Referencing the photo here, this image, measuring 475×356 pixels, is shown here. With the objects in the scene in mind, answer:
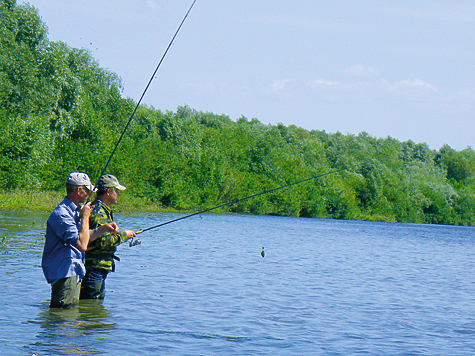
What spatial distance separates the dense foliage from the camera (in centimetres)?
3925

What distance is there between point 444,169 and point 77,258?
123 meters

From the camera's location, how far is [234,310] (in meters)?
10.4

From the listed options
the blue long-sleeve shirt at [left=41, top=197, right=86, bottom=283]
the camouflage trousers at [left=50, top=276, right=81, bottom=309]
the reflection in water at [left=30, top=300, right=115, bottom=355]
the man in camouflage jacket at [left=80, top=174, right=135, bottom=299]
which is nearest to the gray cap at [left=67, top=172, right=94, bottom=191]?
the blue long-sleeve shirt at [left=41, top=197, right=86, bottom=283]

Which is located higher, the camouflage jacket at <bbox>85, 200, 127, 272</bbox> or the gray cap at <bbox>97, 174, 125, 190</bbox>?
the gray cap at <bbox>97, 174, 125, 190</bbox>

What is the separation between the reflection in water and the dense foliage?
24.5 feet

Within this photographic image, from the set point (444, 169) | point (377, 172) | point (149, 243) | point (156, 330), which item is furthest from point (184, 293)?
point (444, 169)

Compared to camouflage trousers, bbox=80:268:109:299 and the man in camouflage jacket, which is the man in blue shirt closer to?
the man in camouflage jacket

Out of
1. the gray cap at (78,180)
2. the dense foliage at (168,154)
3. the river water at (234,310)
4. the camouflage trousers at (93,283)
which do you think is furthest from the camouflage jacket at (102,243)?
the dense foliage at (168,154)

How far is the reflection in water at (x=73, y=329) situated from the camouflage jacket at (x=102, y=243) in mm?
683

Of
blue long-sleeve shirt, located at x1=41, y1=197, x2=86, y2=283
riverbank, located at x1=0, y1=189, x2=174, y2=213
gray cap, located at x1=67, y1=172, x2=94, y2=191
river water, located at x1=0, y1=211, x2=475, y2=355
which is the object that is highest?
gray cap, located at x1=67, y1=172, x2=94, y2=191

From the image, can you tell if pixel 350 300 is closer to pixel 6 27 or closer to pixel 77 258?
pixel 77 258

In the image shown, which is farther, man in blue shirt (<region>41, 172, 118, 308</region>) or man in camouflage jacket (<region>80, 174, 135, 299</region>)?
man in camouflage jacket (<region>80, 174, 135, 299</region>)

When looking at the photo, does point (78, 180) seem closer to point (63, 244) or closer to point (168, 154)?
point (63, 244)

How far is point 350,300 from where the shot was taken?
12773mm
